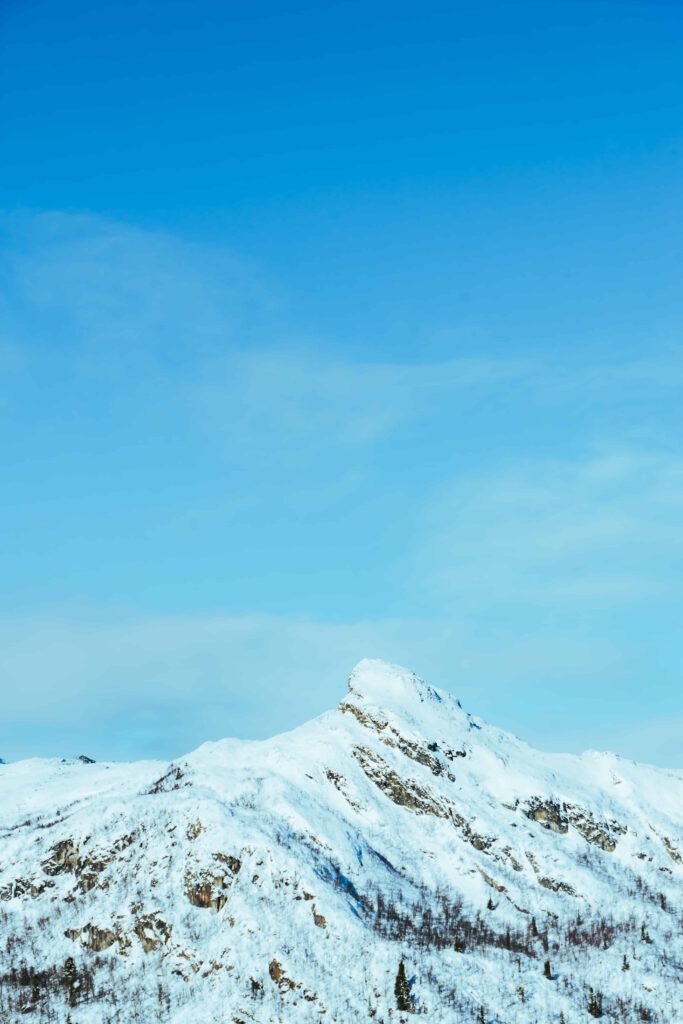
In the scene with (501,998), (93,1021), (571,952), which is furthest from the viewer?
(571,952)

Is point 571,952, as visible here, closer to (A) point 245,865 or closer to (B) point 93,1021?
(A) point 245,865

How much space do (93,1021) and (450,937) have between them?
6538cm

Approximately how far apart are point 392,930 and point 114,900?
159ft

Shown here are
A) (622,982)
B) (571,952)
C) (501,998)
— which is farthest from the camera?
(571,952)

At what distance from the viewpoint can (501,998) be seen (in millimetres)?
170000

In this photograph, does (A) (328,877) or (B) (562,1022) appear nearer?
(B) (562,1022)

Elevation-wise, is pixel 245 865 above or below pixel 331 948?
above

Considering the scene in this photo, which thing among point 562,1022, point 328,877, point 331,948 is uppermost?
point 328,877

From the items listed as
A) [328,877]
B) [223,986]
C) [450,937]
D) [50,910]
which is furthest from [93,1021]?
[450,937]

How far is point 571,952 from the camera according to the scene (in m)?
196

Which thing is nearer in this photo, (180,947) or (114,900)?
(180,947)

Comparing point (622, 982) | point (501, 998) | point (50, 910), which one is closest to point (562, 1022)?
point (501, 998)

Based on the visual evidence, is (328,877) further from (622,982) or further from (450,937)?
(622,982)

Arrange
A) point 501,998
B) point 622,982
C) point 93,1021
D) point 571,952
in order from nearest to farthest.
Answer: point 93,1021
point 501,998
point 622,982
point 571,952
